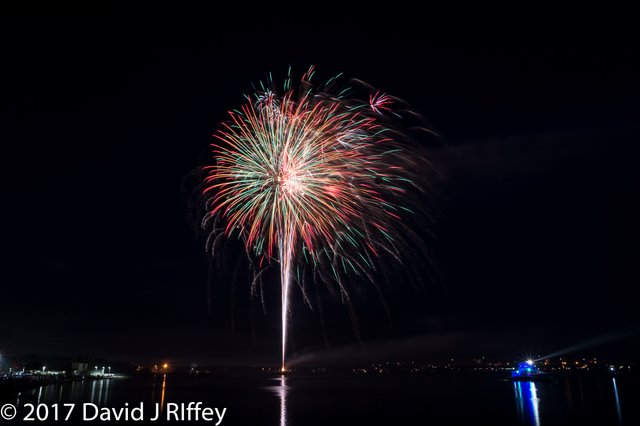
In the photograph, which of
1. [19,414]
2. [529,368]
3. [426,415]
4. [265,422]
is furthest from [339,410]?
[529,368]

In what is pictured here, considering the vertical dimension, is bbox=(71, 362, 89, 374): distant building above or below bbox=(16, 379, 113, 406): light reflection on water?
above

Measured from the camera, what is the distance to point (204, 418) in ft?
111

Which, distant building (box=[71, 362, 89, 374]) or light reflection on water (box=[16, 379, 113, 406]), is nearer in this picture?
light reflection on water (box=[16, 379, 113, 406])

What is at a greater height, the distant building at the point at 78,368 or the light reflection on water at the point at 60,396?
the distant building at the point at 78,368

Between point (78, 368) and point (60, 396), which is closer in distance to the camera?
point (60, 396)

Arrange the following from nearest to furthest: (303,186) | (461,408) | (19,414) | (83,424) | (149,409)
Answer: (303,186) → (83,424) → (19,414) → (149,409) → (461,408)

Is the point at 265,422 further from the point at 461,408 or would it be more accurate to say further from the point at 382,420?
the point at 461,408

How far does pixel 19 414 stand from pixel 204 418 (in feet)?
40.1

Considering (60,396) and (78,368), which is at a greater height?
(78,368)

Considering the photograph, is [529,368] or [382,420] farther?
[529,368]

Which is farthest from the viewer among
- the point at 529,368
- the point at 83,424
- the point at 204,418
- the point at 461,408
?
the point at 529,368

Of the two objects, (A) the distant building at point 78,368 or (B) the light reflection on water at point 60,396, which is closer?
(B) the light reflection on water at point 60,396

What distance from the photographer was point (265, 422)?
32.8m

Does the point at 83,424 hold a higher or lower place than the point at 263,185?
A: lower
